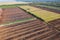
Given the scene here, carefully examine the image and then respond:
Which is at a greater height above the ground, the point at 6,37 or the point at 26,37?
the point at 6,37

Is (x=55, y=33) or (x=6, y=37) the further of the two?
(x=55, y=33)

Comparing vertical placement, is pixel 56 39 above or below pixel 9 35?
below

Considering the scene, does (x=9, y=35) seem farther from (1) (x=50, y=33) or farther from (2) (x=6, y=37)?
(1) (x=50, y=33)

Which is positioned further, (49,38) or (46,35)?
(46,35)

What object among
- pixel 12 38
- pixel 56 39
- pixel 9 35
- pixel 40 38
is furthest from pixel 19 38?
pixel 56 39

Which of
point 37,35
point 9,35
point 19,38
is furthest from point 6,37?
point 37,35

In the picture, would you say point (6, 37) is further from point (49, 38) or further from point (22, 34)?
point (49, 38)

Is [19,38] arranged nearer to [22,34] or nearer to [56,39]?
[22,34]

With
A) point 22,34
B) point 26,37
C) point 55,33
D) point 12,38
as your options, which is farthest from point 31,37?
point 55,33

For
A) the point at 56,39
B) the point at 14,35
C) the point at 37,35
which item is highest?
the point at 14,35
